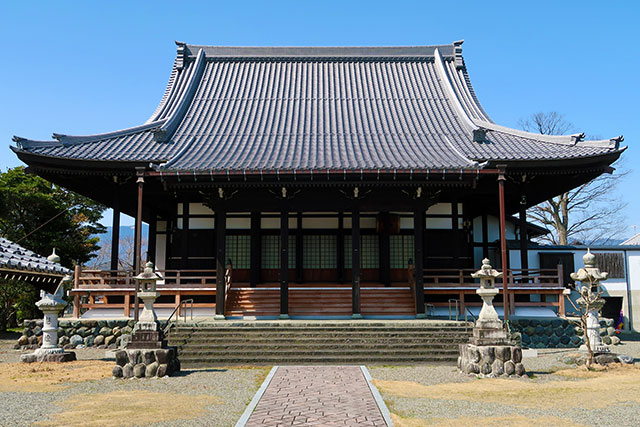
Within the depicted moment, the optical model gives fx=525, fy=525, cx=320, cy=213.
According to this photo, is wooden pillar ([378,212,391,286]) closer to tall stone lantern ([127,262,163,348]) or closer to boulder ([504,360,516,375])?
boulder ([504,360,516,375])

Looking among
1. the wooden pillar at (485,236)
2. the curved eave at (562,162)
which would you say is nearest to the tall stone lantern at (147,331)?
the curved eave at (562,162)

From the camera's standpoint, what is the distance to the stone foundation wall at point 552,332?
15094 millimetres

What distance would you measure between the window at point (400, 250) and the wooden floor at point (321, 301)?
1378 mm

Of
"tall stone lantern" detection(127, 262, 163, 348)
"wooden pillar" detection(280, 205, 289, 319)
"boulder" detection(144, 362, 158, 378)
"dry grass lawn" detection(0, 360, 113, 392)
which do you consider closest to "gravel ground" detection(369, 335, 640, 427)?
"boulder" detection(144, 362, 158, 378)

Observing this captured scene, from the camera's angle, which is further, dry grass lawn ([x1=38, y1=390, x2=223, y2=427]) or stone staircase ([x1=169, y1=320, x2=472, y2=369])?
stone staircase ([x1=169, y1=320, x2=472, y2=369])

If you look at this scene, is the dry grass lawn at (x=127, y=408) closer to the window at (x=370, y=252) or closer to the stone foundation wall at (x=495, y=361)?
the stone foundation wall at (x=495, y=361)

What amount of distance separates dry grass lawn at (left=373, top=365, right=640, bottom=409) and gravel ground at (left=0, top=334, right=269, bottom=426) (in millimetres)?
→ 2583

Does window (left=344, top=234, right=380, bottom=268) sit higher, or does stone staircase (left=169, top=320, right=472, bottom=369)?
window (left=344, top=234, right=380, bottom=268)

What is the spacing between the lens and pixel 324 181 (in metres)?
15.0

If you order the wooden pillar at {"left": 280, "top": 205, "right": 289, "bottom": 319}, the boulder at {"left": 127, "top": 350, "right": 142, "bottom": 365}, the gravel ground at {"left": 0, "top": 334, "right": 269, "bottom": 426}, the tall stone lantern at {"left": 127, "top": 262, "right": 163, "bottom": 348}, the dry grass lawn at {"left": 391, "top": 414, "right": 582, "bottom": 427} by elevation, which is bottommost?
the gravel ground at {"left": 0, "top": 334, "right": 269, "bottom": 426}

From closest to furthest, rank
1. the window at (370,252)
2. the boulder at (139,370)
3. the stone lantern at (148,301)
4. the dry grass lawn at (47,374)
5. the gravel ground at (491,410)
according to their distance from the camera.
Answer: the gravel ground at (491,410) < the dry grass lawn at (47,374) < the boulder at (139,370) < the stone lantern at (148,301) < the window at (370,252)

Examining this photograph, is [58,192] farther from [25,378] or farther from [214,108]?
[25,378]

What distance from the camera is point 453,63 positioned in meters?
24.1

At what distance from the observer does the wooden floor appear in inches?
627
